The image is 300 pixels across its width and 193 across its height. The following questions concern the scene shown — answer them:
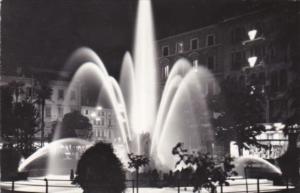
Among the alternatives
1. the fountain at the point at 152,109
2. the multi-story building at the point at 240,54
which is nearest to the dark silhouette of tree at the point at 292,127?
the fountain at the point at 152,109

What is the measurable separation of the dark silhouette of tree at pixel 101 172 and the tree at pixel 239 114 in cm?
2846

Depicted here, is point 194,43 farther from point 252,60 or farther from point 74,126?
point 74,126

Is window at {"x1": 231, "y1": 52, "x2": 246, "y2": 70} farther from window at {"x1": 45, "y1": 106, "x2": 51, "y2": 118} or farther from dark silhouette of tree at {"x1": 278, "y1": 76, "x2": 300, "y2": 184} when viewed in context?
window at {"x1": 45, "y1": 106, "x2": 51, "y2": 118}

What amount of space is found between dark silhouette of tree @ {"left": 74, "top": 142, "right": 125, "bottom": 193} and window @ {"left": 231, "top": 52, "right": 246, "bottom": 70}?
4824 centimetres

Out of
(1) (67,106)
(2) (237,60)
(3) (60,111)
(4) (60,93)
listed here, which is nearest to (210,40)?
(2) (237,60)

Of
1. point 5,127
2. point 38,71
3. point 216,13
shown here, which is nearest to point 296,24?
point 5,127

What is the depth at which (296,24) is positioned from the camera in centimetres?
1820

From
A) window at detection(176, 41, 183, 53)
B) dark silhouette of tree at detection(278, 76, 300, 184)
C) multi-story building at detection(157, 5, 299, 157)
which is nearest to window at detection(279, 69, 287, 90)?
Result: multi-story building at detection(157, 5, 299, 157)

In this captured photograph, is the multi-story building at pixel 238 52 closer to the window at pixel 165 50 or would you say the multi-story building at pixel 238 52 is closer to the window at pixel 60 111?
the window at pixel 165 50

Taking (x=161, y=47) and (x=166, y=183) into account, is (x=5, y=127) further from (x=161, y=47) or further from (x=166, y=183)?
(x=161, y=47)

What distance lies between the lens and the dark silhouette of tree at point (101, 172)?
550 inches

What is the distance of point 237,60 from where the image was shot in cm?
6125

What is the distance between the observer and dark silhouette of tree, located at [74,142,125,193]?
550 inches

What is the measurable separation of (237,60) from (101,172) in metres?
50.0
